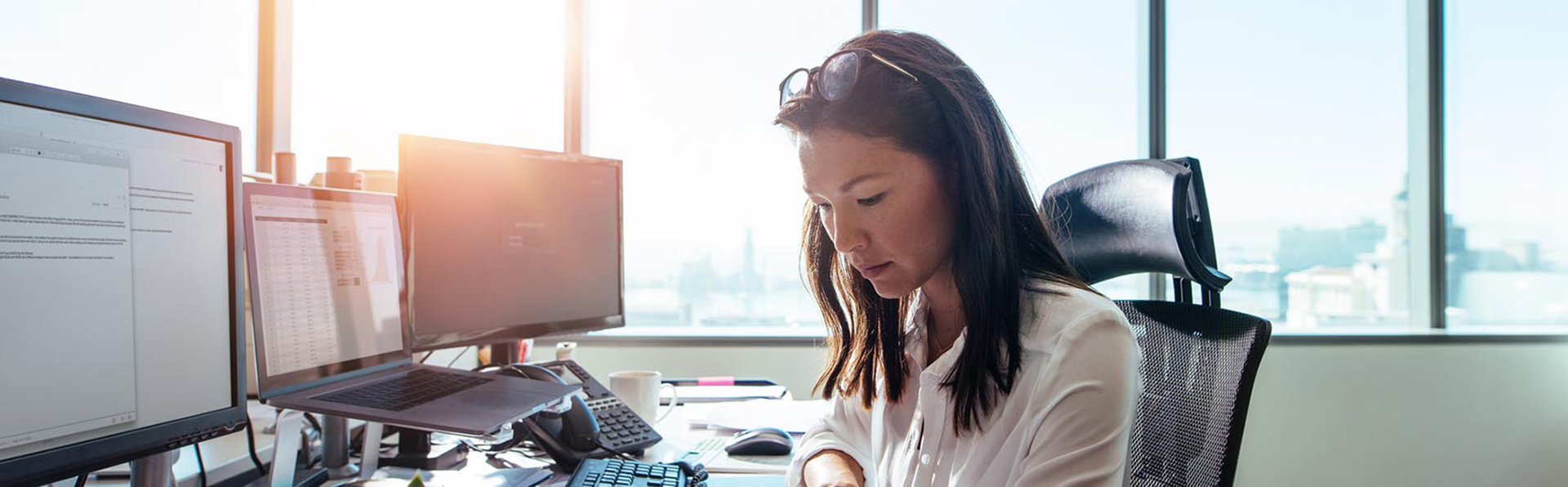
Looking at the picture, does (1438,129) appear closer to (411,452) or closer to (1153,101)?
(1153,101)

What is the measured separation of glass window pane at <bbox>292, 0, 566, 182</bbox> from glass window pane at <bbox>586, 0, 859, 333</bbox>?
19cm

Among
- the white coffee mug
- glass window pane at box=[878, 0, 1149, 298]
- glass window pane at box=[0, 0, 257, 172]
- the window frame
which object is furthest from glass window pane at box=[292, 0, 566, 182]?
the white coffee mug

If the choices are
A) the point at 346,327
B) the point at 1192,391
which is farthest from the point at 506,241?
the point at 1192,391

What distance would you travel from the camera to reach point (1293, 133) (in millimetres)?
2795

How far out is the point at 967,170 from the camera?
0.82m

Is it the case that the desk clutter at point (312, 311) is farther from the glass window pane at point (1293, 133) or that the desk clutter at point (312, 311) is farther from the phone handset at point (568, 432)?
the glass window pane at point (1293, 133)

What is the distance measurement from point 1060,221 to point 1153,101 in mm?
1946

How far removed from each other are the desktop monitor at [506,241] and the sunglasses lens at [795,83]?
0.58m

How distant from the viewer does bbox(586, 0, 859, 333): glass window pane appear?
9.23 feet

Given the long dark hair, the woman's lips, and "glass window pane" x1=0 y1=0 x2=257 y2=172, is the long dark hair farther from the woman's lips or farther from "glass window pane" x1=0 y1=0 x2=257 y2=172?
"glass window pane" x1=0 y1=0 x2=257 y2=172

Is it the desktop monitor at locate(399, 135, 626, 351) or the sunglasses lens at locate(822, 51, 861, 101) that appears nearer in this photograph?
the sunglasses lens at locate(822, 51, 861, 101)

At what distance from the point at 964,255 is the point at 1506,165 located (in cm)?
303

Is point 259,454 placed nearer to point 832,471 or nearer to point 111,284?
point 111,284

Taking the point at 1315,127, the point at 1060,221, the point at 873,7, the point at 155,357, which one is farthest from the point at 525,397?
the point at 1315,127
